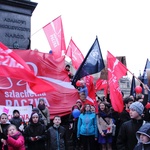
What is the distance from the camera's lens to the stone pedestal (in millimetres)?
10875

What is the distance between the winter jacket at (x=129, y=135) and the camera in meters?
6.08

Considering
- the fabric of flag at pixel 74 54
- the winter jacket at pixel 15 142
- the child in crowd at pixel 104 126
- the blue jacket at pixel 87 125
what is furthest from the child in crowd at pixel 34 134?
the fabric of flag at pixel 74 54

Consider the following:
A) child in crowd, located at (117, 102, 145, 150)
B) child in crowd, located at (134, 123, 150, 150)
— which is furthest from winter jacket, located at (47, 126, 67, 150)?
child in crowd, located at (134, 123, 150, 150)

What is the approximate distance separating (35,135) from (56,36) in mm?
5961

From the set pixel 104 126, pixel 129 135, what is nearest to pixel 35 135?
pixel 104 126

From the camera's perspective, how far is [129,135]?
240 inches

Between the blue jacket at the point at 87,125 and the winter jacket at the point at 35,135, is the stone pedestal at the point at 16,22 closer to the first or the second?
the blue jacket at the point at 87,125

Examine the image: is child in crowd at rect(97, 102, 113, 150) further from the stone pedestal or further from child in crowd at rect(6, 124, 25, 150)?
the stone pedestal

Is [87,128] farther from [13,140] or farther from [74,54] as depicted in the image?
[74,54]

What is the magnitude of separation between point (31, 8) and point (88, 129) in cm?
456

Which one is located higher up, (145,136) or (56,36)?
(56,36)

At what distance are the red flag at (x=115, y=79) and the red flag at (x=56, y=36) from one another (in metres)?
2.84

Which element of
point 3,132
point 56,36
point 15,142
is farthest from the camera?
point 56,36

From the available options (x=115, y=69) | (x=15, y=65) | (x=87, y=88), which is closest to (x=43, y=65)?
(x=87, y=88)
